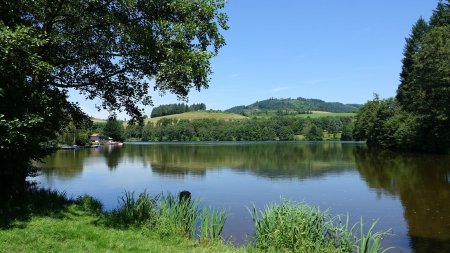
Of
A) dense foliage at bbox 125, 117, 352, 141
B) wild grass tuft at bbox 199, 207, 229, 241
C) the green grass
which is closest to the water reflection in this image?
wild grass tuft at bbox 199, 207, 229, 241

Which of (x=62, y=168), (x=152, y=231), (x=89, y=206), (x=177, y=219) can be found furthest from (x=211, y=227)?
(x=62, y=168)

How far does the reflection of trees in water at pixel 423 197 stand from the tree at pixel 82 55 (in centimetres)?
1014

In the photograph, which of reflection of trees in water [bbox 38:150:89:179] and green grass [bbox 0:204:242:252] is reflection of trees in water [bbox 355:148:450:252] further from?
reflection of trees in water [bbox 38:150:89:179]

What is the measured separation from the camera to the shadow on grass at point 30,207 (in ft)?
36.3

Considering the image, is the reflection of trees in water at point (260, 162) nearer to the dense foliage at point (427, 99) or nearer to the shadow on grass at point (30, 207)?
the dense foliage at point (427, 99)

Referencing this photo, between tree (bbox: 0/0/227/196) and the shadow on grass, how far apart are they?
29.4 inches

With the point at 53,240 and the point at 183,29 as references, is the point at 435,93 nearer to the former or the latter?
the point at 183,29

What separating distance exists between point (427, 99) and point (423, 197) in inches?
1408

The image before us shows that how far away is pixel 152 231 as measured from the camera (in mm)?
11328

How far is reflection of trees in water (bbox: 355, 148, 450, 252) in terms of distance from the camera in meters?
14.9

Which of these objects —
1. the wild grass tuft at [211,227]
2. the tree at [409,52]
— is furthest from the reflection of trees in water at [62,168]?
the tree at [409,52]

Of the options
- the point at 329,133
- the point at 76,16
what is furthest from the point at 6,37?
the point at 329,133

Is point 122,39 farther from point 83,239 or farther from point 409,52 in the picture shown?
point 409,52

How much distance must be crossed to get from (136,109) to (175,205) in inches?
220
